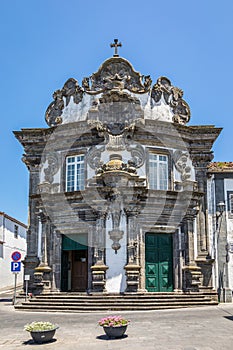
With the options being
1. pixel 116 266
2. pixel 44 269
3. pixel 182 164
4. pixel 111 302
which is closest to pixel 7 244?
pixel 44 269

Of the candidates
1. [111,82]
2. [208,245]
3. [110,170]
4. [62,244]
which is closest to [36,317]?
[62,244]

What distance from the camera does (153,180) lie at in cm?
2122

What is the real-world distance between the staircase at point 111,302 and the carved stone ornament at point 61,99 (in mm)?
9196

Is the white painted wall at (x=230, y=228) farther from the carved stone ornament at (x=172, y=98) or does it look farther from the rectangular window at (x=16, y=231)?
the rectangular window at (x=16, y=231)

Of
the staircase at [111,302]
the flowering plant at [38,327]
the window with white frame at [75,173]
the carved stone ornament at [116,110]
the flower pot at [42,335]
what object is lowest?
the staircase at [111,302]

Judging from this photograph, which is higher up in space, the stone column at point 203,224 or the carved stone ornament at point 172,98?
the carved stone ornament at point 172,98

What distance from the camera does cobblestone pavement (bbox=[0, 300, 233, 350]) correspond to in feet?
30.4

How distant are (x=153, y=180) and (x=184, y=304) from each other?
20.3ft

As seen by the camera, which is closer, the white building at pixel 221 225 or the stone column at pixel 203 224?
the stone column at pixel 203 224

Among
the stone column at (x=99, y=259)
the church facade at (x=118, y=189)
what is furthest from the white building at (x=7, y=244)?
the stone column at (x=99, y=259)

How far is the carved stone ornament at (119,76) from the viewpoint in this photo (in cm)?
2209

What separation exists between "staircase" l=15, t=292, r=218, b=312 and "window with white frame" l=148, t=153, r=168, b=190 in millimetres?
5319

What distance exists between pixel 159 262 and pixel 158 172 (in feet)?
14.5

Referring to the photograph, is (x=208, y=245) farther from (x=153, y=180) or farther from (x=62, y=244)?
(x=62, y=244)
